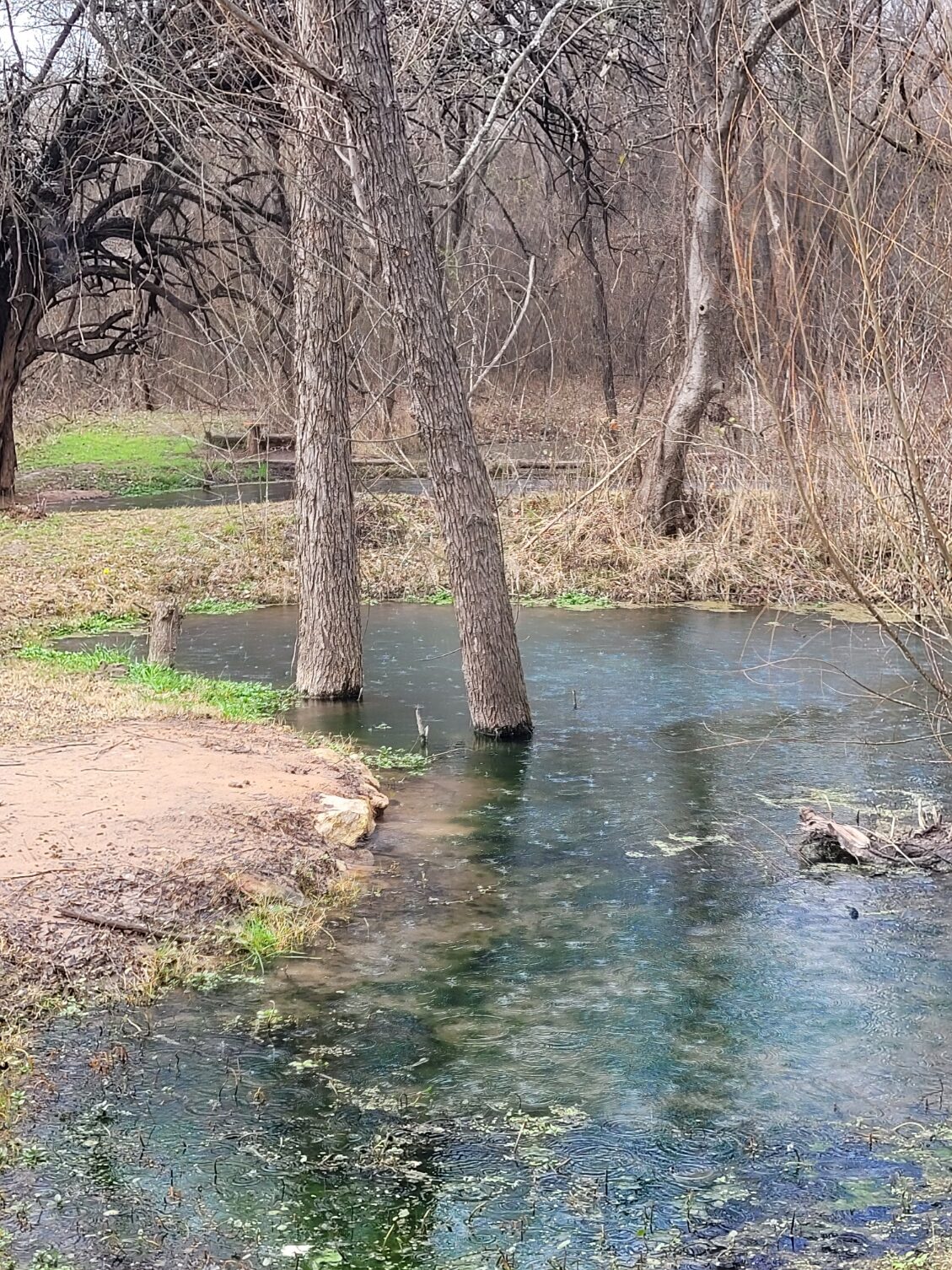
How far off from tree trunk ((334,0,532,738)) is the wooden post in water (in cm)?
300

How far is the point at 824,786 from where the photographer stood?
8930mm

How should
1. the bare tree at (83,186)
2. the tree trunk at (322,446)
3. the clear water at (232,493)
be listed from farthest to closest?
the clear water at (232,493)
the bare tree at (83,186)
the tree trunk at (322,446)

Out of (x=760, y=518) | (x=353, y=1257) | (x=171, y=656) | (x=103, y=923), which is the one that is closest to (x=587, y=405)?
(x=760, y=518)

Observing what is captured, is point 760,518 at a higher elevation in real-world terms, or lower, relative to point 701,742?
higher

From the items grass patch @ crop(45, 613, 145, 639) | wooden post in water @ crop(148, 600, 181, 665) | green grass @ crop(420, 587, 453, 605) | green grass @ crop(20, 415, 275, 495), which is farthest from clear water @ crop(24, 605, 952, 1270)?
green grass @ crop(20, 415, 275, 495)

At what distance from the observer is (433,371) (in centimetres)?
937

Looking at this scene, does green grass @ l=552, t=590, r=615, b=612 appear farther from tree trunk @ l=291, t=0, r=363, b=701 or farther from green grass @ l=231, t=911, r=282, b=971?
green grass @ l=231, t=911, r=282, b=971

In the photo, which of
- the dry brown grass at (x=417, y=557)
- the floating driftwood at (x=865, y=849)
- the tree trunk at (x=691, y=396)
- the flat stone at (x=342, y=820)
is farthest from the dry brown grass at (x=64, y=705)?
the tree trunk at (x=691, y=396)

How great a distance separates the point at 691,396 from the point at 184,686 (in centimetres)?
865

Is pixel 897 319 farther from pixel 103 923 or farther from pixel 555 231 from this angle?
pixel 555 231

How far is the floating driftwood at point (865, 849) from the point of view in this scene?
24.6 ft

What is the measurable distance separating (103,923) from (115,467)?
1914 cm

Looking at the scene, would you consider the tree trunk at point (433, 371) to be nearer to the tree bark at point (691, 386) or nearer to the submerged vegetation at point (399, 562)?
the submerged vegetation at point (399, 562)

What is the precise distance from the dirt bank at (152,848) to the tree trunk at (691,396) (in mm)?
8999
